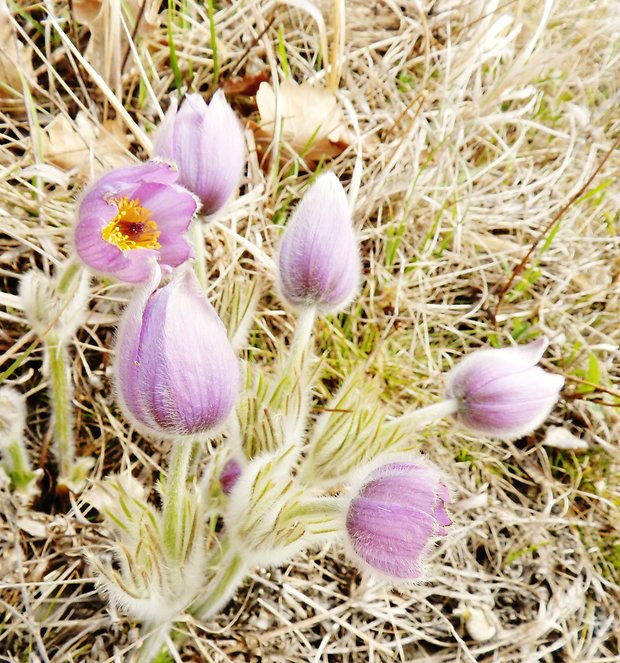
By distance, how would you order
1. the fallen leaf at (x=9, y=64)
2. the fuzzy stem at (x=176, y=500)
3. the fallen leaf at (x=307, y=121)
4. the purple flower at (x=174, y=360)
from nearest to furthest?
the purple flower at (x=174, y=360), the fuzzy stem at (x=176, y=500), the fallen leaf at (x=9, y=64), the fallen leaf at (x=307, y=121)

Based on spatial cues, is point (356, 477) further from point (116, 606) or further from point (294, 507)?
point (116, 606)

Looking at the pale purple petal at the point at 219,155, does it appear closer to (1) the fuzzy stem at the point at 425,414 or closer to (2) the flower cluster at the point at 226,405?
(2) the flower cluster at the point at 226,405

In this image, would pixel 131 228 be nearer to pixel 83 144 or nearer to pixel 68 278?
pixel 68 278

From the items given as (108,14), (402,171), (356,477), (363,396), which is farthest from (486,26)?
(356,477)

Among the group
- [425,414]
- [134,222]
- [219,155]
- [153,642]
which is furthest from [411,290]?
[153,642]

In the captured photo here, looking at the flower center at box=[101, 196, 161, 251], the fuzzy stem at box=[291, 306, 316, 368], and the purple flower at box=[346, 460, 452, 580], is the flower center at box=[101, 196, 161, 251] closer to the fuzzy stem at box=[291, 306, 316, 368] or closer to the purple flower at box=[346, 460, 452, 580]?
the fuzzy stem at box=[291, 306, 316, 368]

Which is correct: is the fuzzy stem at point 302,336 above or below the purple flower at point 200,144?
below

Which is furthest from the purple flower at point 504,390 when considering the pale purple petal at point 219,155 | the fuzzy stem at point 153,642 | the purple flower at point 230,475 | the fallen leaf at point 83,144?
the fallen leaf at point 83,144
